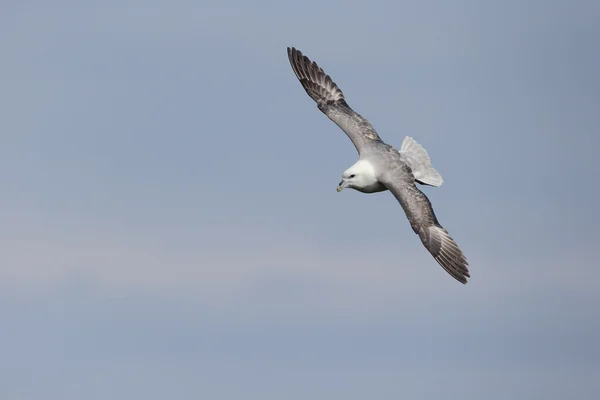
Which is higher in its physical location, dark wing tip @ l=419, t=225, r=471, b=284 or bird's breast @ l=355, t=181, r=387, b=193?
bird's breast @ l=355, t=181, r=387, b=193

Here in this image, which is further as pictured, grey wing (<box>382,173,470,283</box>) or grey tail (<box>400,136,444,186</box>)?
grey tail (<box>400,136,444,186</box>)

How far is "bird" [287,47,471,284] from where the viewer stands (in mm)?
31125

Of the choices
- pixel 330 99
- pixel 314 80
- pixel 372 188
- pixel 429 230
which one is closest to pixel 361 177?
pixel 372 188

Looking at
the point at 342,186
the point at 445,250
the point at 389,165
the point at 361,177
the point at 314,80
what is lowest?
the point at 445,250

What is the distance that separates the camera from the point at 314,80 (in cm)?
3781

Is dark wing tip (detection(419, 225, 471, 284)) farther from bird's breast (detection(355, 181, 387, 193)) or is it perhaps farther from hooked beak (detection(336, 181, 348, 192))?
hooked beak (detection(336, 181, 348, 192))

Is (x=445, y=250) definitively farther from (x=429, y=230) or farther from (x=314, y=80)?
(x=314, y=80)

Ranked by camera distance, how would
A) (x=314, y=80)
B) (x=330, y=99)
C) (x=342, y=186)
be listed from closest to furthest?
1. (x=342, y=186)
2. (x=330, y=99)
3. (x=314, y=80)

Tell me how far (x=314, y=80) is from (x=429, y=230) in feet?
27.4

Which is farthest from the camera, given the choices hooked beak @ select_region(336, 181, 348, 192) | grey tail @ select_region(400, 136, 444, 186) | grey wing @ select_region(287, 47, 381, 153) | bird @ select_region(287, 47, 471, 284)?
grey wing @ select_region(287, 47, 381, 153)

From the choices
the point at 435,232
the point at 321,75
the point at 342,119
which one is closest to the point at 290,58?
the point at 321,75

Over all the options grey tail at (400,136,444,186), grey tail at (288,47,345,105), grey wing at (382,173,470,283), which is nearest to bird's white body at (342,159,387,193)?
grey wing at (382,173,470,283)

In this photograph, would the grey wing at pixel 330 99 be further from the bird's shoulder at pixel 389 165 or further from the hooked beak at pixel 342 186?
the hooked beak at pixel 342 186

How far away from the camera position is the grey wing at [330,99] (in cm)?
3509
